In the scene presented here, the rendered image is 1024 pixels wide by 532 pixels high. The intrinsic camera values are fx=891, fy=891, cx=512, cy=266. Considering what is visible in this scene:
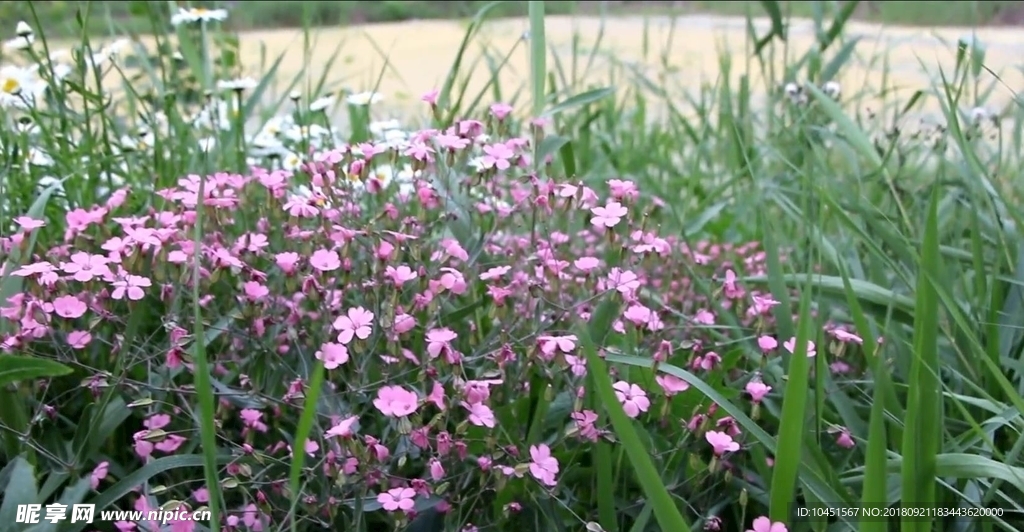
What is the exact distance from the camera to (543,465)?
72cm

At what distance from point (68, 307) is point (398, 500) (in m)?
0.36

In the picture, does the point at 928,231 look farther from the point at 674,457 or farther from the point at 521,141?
the point at 521,141

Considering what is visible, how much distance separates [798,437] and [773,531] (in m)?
0.07

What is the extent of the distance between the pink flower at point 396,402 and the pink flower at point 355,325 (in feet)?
0.18

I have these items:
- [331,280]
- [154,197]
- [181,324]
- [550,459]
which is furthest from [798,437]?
[154,197]

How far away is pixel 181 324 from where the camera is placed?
0.91m

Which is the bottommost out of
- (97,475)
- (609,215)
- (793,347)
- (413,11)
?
(97,475)

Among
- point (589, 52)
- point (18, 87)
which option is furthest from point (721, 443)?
point (589, 52)

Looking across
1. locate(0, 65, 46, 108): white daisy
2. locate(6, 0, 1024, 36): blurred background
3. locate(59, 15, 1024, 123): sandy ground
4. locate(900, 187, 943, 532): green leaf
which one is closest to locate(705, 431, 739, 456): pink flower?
locate(900, 187, 943, 532): green leaf

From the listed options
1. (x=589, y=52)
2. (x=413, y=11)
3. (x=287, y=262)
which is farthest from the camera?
(x=413, y=11)

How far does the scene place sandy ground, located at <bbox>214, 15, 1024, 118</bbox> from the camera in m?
2.33

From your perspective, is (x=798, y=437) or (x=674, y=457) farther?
(x=674, y=457)

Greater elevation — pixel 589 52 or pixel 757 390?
pixel 589 52

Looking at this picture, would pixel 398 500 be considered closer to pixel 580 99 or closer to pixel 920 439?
pixel 920 439
